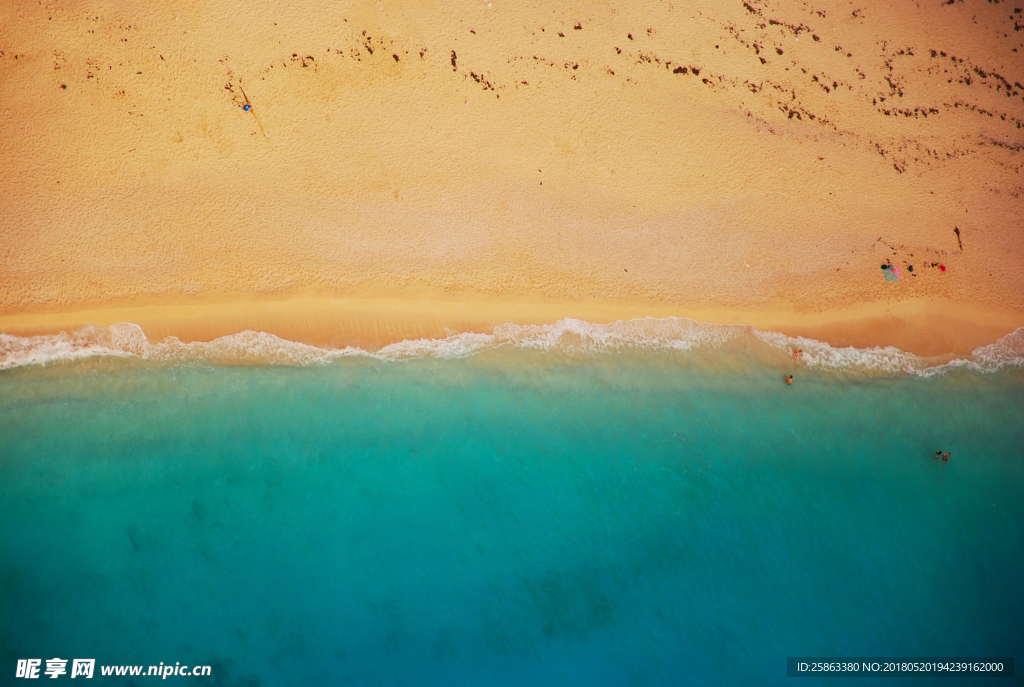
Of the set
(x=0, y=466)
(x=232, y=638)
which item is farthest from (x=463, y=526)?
(x=0, y=466)

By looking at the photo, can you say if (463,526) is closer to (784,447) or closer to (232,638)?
(232,638)

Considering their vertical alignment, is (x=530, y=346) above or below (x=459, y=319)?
below

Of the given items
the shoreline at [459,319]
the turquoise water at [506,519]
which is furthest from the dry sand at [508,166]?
the turquoise water at [506,519]

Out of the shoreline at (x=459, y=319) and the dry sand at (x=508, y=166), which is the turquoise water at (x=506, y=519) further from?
the dry sand at (x=508, y=166)

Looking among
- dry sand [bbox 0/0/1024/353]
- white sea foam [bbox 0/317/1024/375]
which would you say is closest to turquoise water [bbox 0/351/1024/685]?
white sea foam [bbox 0/317/1024/375]

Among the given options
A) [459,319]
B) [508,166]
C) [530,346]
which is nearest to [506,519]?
[530,346]

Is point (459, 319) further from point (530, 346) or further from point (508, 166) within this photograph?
point (508, 166)
